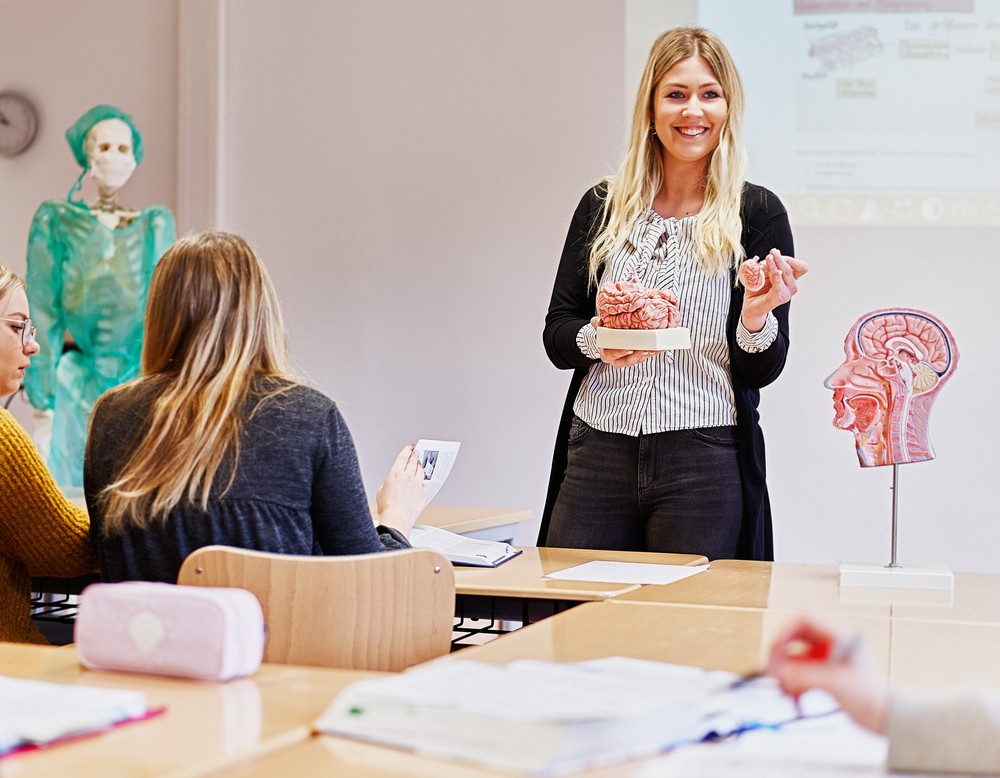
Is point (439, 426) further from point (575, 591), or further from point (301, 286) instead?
point (575, 591)

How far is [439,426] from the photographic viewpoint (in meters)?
4.72

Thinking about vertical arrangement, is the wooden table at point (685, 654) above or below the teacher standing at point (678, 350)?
below

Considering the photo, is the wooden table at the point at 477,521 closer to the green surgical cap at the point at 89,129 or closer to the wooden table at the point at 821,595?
the wooden table at the point at 821,595

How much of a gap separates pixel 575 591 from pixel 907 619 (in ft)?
1.68

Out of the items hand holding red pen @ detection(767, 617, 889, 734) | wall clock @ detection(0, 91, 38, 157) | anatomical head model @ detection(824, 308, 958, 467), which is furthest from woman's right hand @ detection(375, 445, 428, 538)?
wall clock @ detection(0, 91, 38, 157)

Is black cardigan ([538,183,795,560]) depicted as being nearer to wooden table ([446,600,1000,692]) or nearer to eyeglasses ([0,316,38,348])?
wooden table ([446,600,1000,692])

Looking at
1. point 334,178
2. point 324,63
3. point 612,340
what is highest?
point 324,63

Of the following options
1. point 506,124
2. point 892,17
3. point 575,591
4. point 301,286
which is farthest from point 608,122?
point 575,591

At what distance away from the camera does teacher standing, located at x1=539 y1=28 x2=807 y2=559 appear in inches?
95.5

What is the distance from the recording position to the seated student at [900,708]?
100cm

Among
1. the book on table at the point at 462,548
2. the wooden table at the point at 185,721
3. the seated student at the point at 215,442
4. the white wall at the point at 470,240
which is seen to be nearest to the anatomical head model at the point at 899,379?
the book on table at the point at 462,548

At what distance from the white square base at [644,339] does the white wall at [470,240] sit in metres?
1.99

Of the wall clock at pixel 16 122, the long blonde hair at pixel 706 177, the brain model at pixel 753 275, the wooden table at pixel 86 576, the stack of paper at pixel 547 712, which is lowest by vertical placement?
the wooden table at pixel 86 576

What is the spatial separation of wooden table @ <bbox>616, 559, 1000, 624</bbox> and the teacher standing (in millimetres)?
217
